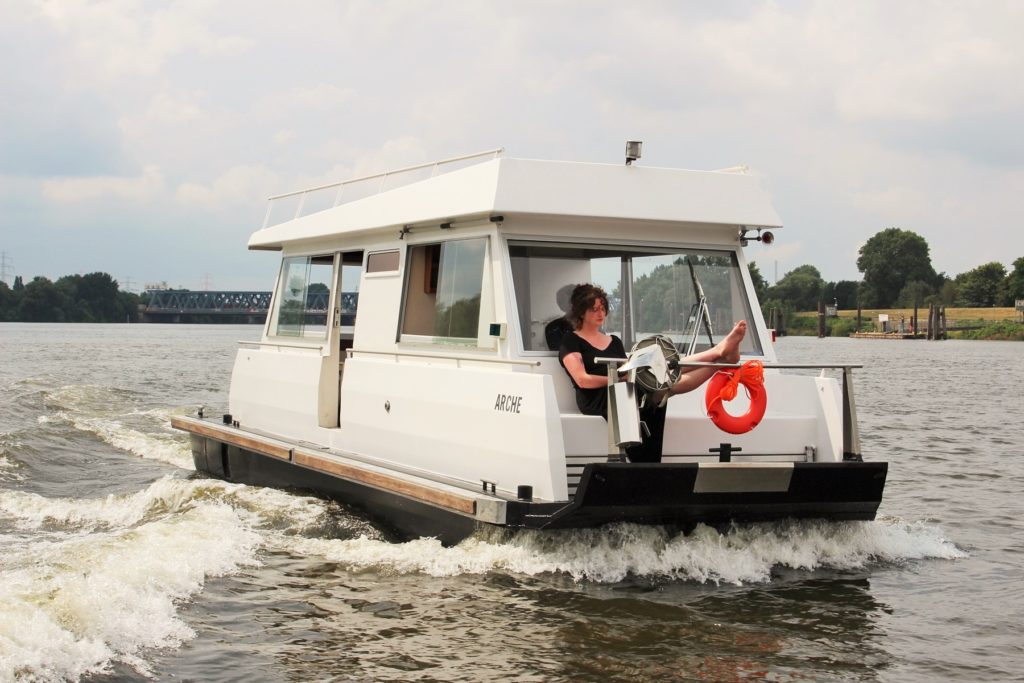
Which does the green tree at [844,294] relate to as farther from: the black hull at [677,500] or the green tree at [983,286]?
the black hull at [677,500]

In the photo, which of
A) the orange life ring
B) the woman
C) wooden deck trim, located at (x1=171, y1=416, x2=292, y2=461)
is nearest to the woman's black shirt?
the woman

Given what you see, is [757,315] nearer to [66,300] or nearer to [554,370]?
[554,370]

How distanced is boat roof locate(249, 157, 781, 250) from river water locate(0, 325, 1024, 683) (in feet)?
7.76

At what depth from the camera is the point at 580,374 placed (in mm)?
8414

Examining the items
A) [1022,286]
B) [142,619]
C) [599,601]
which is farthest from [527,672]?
[1022,286]

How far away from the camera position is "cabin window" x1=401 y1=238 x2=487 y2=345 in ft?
30.2

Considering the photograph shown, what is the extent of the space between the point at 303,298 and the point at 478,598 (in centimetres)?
540

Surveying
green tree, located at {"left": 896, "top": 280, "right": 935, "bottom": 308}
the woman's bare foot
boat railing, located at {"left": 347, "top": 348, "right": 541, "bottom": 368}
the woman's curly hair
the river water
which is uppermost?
green tree, located at {"left": 896, "top": 280, "right": 935, "bottom": 308}

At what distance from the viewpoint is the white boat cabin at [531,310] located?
843 centimetres

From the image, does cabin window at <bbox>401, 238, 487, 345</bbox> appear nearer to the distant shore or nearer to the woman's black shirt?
the woman's black shirt

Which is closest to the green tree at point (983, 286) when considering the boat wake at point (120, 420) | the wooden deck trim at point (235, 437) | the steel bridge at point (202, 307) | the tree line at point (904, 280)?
the tree line at point (904, 280)

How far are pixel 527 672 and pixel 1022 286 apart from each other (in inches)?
4703

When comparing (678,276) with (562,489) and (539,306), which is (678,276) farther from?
(562,489)

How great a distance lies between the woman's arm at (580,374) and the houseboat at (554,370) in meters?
0.24
